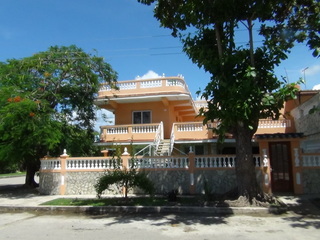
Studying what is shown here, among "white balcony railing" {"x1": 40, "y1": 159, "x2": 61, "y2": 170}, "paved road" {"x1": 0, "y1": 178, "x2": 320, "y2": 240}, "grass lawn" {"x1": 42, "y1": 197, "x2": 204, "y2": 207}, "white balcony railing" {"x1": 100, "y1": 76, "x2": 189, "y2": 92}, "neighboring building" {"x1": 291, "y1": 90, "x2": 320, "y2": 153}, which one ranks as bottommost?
"paved road" {"x1": 0, "y1": 178, "x2": 320, "y2": 240}

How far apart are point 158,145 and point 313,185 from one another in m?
9.00

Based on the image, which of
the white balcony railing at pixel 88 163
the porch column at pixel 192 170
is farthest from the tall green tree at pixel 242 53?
the white balcony railing at pixel 88 163

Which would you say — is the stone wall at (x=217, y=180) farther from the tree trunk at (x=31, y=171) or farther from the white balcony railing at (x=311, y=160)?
the tree trunk at (x=31, y=171)

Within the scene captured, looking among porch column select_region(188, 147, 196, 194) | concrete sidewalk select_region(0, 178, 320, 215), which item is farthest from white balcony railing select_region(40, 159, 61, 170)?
porch column select_region(188, 147, 196, 194)

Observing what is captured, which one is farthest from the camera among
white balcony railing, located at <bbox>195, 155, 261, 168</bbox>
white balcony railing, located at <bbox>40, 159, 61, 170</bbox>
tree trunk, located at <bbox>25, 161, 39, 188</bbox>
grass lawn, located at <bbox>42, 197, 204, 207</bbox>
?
tree trunk, located at <bbox>25, 161, 39, 188</bbox>

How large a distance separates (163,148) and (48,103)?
7.44 m

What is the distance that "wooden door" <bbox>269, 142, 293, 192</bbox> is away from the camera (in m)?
13.4

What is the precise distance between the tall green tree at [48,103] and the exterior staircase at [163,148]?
4.10m

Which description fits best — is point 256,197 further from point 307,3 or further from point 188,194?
point 307,3

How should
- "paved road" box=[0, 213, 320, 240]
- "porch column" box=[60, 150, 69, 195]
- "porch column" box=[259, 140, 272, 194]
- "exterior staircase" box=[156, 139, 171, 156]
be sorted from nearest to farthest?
1. "paved road" box=[0, 213, 320, 240]
2. "porch column" box=[259, 140, 272, 194]
3. "porch column" box=[60, 150, 69, 195]
4. "exterior staircase" box=[156, 139, 171, 156]

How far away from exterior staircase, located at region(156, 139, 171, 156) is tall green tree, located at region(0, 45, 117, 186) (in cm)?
410

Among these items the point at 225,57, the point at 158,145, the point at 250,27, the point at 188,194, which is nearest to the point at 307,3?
the point at 250,27

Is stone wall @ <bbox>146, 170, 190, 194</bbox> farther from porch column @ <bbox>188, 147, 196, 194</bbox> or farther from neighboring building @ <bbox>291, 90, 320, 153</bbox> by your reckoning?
neighboring building @ <bbox>291, 90, 320, 153</bbox>

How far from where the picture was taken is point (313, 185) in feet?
42.1
